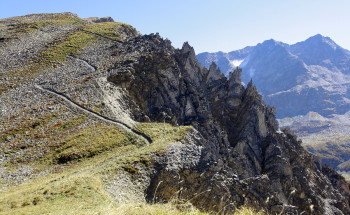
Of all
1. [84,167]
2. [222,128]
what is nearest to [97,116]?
[84,167]

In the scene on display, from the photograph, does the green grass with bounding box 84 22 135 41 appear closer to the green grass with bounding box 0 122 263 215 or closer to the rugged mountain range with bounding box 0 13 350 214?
the rugged mountain range with bounding box 0 13 350 214

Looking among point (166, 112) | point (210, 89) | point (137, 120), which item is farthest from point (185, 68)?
point (137, 120)

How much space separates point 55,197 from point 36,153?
21.1 meters

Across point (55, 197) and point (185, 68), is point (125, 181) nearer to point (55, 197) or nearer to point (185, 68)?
point (55, 197)

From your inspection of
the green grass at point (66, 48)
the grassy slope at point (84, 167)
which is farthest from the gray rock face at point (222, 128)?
the green grass at point (66, 48)

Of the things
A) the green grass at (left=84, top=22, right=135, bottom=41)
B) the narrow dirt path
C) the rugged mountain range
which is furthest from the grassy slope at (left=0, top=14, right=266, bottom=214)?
the green grass at (left=84, top=22, right=135, bottom=41)

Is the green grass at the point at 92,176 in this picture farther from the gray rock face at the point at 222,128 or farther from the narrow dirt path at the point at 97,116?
the gray rock face at the point at 222,128

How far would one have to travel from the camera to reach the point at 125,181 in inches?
1332

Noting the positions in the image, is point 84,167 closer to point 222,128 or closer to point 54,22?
point 222,128

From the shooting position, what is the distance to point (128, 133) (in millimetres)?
50219

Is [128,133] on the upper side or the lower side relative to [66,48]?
lower

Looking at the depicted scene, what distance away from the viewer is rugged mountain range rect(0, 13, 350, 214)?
34.4 meters

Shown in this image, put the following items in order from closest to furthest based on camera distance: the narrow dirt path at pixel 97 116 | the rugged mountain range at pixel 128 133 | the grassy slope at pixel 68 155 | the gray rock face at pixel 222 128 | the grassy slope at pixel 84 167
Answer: the grassy slope at pixel 84 167
the grassy slope at pixel 68 155
the rugged mountain range at pixel 128 133
the gray rock face at pixel 222 128
the narrow dirt path at pixel 97 116

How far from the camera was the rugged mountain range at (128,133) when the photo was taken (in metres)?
34.4
